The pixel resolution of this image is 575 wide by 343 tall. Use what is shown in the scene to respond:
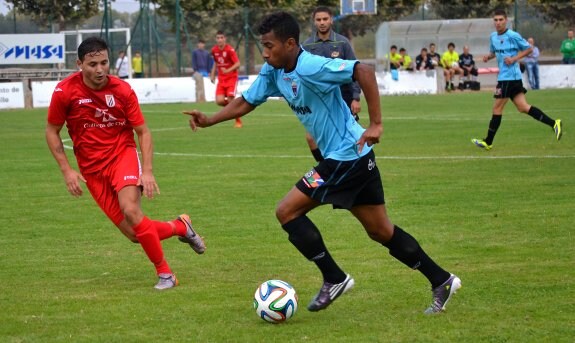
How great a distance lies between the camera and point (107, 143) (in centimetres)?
766

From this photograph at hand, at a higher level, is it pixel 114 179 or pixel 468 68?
pixel 114 179

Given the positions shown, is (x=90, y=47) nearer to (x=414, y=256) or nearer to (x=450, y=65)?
(x=414, y=256)

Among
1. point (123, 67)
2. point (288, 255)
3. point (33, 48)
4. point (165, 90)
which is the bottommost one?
point (165, 90)

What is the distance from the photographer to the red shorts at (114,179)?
752 cm

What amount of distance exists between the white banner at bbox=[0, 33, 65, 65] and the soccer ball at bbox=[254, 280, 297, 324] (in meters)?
32.1

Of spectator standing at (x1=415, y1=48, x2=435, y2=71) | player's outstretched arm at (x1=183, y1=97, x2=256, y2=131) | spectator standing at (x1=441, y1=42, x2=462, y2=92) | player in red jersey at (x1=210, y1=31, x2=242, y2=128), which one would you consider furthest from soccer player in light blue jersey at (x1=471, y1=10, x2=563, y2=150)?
spectator standing at (x1=441, y1=42, x2=462, y2=92)

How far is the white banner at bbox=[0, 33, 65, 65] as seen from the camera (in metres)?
37.0

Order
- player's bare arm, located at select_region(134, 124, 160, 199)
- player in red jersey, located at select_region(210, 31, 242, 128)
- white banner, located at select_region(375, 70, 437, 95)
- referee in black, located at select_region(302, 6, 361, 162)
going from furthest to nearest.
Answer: white banner, located at select_region(375, 70, 437, 95)
player in red jersey, located at select_region(210, 31, 242, 128)
referee in black, located at select_region(302, 6, 361, 162)
player's bare arm, located at select_region(134, 124, 160, 199)

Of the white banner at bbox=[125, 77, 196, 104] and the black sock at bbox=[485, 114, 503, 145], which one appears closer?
the black sock at bbox=[485, 114, 503, 145]

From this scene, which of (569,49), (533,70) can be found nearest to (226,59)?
(533,70)

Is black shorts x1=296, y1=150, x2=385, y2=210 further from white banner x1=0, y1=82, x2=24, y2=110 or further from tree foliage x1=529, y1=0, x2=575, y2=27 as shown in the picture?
tree foliage x1=529, y1=0, x2=575, y2=27

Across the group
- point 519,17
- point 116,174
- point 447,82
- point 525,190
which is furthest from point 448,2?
point 116,174

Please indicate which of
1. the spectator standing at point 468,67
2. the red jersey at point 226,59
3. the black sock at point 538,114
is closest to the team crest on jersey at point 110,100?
the black sock at point 538,114

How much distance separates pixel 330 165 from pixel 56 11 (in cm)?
3664
